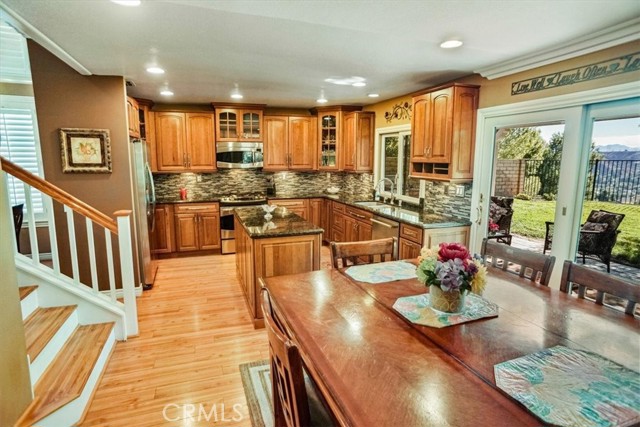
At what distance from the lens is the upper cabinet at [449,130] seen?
347 centimetres

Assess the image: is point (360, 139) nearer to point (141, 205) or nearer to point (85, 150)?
point (141, 205)

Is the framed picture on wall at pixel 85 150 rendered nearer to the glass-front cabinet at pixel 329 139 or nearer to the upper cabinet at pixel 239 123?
the upper cabinet at pixel 239 123

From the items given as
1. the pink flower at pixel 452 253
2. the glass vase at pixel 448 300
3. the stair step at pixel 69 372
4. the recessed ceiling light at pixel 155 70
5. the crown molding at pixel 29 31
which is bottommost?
the stair step at pixel 69 372

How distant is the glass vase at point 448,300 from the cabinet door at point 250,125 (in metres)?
4.68

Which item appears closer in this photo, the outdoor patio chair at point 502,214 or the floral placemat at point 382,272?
the floral placemat at point 382,272

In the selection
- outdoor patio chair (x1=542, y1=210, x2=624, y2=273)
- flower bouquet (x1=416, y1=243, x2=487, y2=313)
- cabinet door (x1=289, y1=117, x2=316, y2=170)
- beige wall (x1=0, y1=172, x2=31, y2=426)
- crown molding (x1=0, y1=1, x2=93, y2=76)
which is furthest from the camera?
cabinet door (x1=289, y1=117, x2=316, y2=170)

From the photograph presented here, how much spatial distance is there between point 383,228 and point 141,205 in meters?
2.85

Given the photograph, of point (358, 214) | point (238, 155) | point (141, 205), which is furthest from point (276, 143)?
point (141, 205)

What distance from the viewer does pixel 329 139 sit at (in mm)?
5992

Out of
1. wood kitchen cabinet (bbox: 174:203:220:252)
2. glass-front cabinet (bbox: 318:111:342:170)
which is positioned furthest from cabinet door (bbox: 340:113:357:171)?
wood kitchen cabinet (bbox: 174:203:220:252)

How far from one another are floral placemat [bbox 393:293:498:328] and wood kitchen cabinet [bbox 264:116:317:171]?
454cm

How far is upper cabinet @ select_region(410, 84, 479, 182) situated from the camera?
137 inches

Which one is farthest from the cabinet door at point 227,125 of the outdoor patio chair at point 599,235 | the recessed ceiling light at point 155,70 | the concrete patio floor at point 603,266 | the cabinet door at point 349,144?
the outdoor patio chair at point 599,235

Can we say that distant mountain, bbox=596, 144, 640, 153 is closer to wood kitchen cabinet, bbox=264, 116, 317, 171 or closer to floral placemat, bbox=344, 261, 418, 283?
floral placemat, bbox=344, 261, 418, 283
